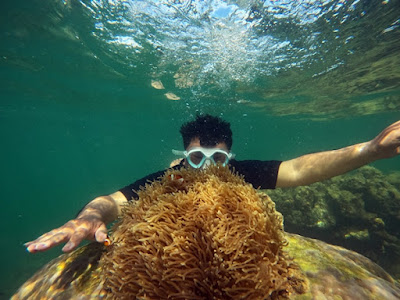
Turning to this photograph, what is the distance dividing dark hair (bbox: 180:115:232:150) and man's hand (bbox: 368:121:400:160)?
2.66m

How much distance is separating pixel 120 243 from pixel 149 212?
0.37 meters

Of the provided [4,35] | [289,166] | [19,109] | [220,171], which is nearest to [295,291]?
[220,171]

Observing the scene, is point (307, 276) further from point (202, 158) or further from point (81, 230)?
point (202, 158)

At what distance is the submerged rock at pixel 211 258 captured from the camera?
62.7 inches

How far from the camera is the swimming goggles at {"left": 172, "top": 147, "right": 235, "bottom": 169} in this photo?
4.41 metres

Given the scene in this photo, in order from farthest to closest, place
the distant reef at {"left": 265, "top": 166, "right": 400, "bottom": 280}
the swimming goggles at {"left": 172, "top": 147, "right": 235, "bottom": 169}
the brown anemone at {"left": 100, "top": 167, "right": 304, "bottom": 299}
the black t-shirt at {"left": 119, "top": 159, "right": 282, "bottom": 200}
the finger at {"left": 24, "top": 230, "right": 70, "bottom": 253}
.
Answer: the distant reef at {"left": 265, "top": 166, "right": 400, "bottom": 280} < the swimming goggles at {"left": 172, "top": 147, "right": 235, "bottom": 169} < the black t-shirt at {"left": 119, "top": 159, "right": 282, "bottom": 200} < the finger at {"left": 24, "top": 230, "right": 70, "bottom": 253} < the brown anemone at {"left": 100, "top": 167, "right": 304, "bottom": 299}

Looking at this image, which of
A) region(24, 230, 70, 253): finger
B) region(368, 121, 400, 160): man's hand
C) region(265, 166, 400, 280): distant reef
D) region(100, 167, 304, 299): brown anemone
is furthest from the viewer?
region(265, 166, 400, 280): distant reef

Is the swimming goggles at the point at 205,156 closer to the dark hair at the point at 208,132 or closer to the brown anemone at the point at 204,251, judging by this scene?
the dark hair at the point at 208,132

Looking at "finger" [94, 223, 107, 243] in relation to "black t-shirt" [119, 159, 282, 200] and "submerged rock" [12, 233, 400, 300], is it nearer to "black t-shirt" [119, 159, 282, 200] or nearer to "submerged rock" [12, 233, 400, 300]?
"submerged rock" [12, 233, 400, 300]

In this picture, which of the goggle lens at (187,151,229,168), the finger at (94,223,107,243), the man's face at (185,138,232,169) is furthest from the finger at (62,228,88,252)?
the goggle lens at (187,151,229,168)

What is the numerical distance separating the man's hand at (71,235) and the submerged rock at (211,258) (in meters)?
0.33

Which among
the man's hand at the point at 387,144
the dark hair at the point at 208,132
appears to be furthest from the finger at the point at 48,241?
the man's hand at the point at 387,144

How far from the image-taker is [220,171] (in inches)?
96.5

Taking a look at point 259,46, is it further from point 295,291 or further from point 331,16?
point 295,291
